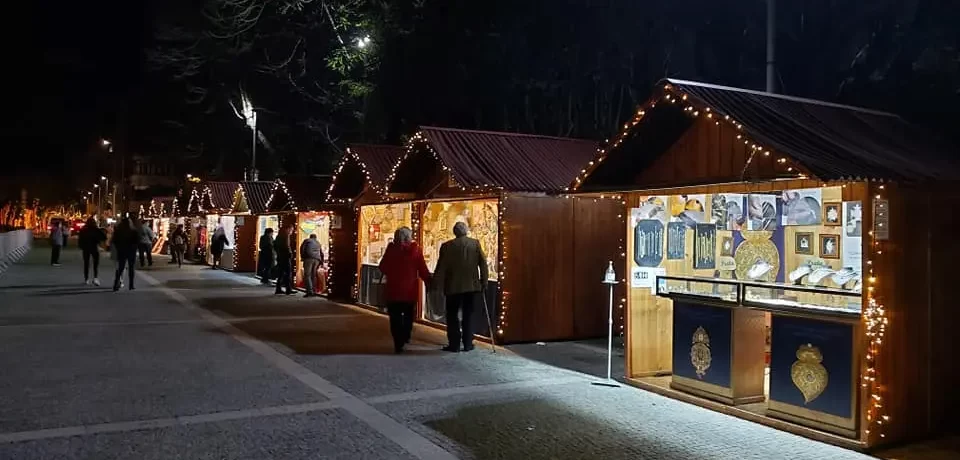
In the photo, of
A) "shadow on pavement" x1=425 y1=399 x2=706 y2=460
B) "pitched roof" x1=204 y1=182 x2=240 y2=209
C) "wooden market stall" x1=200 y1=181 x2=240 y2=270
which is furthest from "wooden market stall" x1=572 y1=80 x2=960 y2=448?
"pitched roof" x1=204 y1=182 x2=240 y2=209

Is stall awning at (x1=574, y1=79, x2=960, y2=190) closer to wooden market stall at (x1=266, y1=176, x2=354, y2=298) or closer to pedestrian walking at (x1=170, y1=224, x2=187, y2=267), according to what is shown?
wooden market stall at (x1=266, y1=176, x2=354, y2=298)

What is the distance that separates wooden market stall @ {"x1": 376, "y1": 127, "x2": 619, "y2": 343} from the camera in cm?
1202

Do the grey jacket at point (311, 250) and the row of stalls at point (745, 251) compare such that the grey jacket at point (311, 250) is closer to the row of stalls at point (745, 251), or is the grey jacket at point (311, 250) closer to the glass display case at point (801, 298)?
the row of stalls at point (745, 251)

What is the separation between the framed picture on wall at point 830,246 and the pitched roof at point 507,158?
4.30m

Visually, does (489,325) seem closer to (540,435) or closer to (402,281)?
(402,281)

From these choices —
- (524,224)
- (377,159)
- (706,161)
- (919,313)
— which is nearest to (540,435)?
(706,161)

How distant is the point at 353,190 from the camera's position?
17.9m

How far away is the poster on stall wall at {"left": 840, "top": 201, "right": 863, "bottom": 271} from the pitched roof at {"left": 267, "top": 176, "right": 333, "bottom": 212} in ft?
45.3

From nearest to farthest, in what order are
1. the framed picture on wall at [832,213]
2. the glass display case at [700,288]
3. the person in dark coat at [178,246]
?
1. the glass display case at [700,288]
2. the framed picture on wall at [832,213]
3. the person in dark coat at [178,246]

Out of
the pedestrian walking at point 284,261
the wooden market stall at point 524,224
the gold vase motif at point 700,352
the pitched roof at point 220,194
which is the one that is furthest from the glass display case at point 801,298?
the pitched roof at point 220,194

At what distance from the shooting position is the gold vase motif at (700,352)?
819 cm

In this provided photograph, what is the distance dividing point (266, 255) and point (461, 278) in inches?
493

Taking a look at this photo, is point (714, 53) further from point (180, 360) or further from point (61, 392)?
point (61, 392)

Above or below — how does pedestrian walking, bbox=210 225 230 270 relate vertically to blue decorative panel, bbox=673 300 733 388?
above
